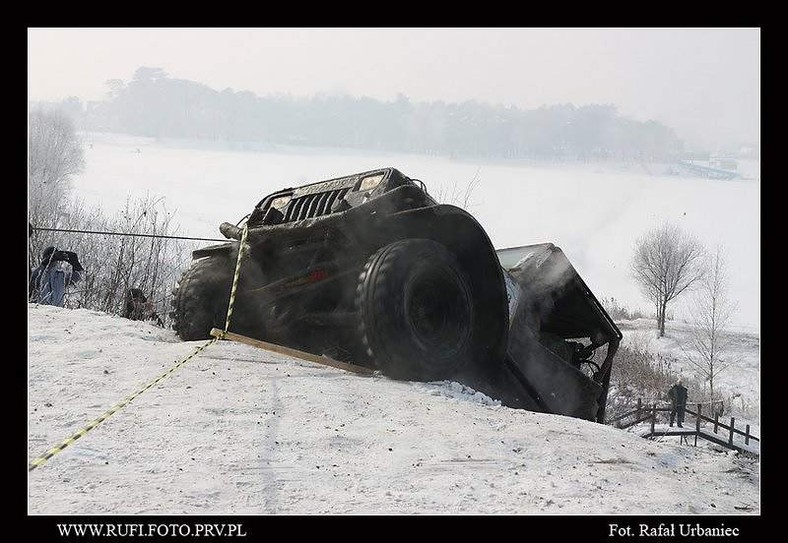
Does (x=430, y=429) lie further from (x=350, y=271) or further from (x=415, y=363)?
(x=350, y=271)

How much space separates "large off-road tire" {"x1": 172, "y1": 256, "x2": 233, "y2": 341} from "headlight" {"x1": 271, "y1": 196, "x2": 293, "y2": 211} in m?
0.68

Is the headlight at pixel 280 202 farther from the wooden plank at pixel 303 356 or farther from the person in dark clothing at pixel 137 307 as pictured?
the person in dark clothing at pixel 137 307

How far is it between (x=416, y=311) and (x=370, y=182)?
128 centimetres

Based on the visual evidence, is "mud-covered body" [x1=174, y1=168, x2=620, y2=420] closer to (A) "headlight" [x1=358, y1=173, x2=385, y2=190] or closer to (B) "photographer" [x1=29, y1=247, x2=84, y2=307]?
(A) "headlight" [x1=358, y1=173, x2=385, y2=190]

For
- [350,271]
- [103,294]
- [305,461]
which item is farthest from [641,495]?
[103,294]

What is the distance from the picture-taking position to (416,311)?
5289 millimetres

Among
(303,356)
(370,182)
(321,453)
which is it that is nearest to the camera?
(321,453)

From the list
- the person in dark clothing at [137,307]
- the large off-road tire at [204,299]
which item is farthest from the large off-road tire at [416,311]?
the person in dark clothing at [137,307]

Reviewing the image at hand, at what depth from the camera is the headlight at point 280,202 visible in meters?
6.44

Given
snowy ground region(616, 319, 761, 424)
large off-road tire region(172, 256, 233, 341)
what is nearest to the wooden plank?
large off-road tire region(172, 256, 233, 341)

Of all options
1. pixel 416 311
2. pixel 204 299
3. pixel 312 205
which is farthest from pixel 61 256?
pixel 416 311

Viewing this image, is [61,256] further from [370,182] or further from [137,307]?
[370,182]

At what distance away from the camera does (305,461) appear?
3.16 meters
